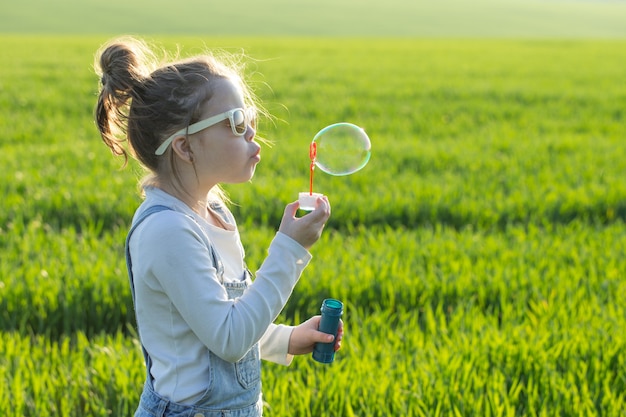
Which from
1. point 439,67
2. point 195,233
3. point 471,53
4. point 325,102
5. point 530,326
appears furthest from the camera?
point 471,53

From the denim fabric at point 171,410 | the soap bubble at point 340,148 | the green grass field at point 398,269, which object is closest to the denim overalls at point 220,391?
the denim fabric at point 171,410

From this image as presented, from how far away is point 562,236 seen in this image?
5359 millimetres

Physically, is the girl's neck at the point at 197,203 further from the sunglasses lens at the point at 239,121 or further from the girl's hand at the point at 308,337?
the girl's hand at the point at 308,337

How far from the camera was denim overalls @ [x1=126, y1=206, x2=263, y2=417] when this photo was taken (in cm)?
197

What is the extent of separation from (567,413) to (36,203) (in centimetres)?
429

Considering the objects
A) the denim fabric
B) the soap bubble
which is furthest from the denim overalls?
the soap bubble

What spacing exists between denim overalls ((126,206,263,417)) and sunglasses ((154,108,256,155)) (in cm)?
17

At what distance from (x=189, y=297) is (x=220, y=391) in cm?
30

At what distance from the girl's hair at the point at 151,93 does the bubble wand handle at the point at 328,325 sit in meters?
0.54

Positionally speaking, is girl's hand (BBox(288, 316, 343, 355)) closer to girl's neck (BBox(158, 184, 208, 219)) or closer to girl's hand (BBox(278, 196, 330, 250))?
girl's hand (BBox(278, 196, 330, 250))

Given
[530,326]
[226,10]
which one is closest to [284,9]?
[226,10]

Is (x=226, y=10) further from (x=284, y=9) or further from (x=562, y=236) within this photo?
(x=562, y=236)

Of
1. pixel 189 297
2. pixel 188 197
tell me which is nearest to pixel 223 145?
pixel 188 197

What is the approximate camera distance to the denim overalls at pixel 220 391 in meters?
1.97
